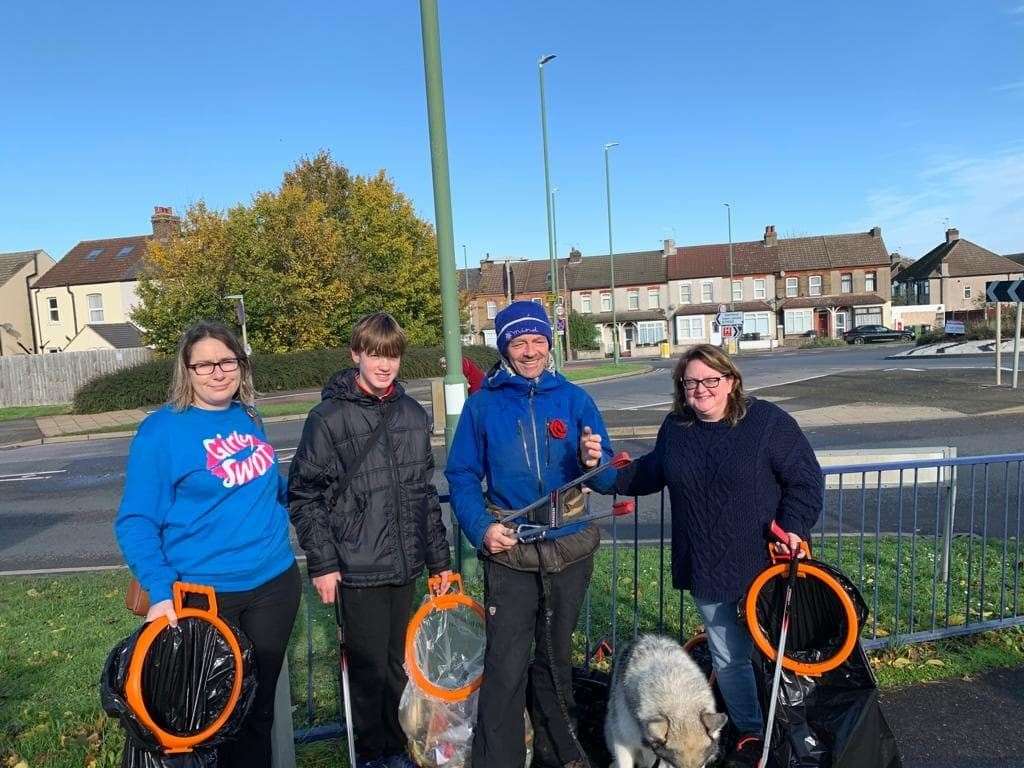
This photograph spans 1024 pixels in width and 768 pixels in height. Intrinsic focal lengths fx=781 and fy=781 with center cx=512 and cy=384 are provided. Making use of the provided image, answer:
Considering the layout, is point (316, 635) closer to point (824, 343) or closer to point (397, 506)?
point (397, 506)

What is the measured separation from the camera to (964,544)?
6.55m

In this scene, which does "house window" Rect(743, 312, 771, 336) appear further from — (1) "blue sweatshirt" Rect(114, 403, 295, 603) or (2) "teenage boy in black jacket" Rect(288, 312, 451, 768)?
(1) "blue sweatshirt" Rect(114, 403, 295, 603)

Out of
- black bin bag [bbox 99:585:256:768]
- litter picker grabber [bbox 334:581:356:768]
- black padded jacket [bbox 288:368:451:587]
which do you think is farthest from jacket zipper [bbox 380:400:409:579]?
black bin bag [bbox 99:585:256:768]

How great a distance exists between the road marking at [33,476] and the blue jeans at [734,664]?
13.4 m

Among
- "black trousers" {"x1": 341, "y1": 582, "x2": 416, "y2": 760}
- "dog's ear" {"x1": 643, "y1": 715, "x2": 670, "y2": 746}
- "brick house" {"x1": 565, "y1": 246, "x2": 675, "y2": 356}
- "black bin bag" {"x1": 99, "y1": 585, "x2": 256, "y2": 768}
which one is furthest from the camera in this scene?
"brick house" {"x1": 565, "y1": 246, "x2": 675, "y2": 356}

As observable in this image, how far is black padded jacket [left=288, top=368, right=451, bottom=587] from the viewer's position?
307 centimetres

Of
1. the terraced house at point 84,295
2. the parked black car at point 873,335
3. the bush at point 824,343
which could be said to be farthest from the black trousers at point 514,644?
the parked black car at point 873,335

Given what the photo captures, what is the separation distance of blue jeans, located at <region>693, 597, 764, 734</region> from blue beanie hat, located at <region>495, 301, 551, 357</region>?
1.29 m

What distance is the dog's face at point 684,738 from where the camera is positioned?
3000 mm

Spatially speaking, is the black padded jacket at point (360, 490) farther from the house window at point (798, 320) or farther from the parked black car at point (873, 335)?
the house window at point (798, 320)

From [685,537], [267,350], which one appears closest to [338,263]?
[267,350]

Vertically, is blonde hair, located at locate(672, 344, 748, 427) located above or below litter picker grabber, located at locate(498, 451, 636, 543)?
above

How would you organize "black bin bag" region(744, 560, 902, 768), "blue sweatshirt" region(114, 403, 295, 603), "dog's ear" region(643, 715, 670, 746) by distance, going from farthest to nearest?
"dog's ear" region(643, 715, 670, 746) < "black bin bag" region(744, 560, 902, 768) < "blue sweatshirt" region(114, 403, 295, 603)

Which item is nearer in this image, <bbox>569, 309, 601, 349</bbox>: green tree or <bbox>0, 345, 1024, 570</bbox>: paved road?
<bbox>0, 345, 1024, 570</bbox>: paved road
